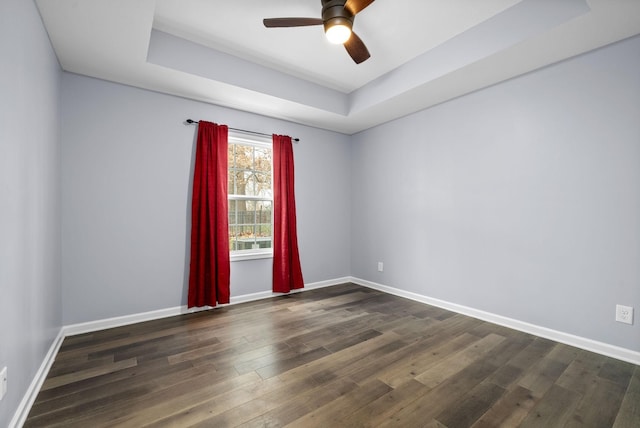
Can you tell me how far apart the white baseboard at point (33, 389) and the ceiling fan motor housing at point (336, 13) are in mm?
2990

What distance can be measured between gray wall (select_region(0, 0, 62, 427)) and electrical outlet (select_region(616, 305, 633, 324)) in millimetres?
3868

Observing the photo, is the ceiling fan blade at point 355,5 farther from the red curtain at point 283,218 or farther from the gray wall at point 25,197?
the red curtain at point 283,218

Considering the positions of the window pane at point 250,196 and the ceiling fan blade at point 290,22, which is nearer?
the ceiling fan blade at point 290,22

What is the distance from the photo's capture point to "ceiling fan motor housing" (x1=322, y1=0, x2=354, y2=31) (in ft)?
6.67

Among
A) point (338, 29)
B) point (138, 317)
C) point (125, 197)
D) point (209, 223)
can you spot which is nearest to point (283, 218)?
point (209, 223)

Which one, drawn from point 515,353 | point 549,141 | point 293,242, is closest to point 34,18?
point 293,242

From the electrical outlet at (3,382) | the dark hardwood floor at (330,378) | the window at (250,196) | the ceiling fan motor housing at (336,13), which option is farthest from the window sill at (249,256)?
the ceiling fan motor housing at (336,13)

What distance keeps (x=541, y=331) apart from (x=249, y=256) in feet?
10.4

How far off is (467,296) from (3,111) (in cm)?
388

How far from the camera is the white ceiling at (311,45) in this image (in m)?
2.01

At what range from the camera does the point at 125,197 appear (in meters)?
2.91

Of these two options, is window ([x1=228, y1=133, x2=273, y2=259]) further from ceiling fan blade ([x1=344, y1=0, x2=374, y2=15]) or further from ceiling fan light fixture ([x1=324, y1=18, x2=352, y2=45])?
ceiling fan blade ([x1=344, y1=0, x2=374, y2=15])

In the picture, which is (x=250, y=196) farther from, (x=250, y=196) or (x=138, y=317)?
(x=138, y=317)

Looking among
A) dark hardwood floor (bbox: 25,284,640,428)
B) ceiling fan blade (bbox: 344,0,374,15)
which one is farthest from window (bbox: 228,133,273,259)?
ceiling fan blade (bbox: 344,0,374,15)
